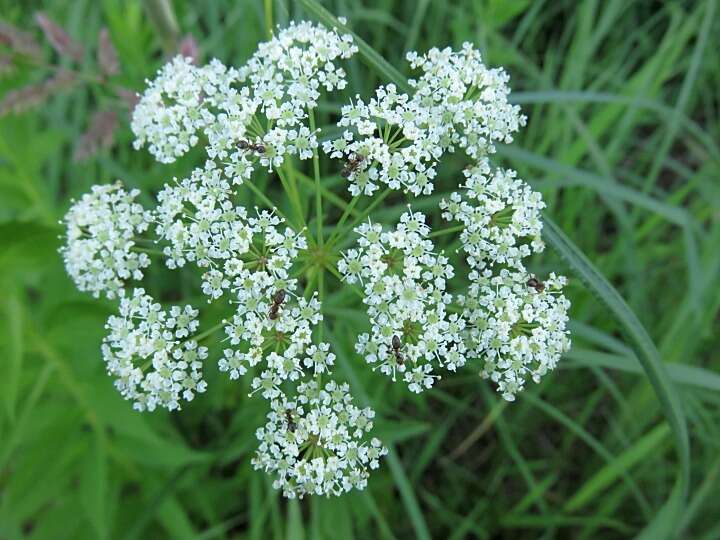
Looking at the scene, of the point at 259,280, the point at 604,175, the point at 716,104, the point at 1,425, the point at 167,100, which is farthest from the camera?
the point at 716,104

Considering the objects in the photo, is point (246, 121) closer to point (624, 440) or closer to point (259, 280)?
point (259, 280)

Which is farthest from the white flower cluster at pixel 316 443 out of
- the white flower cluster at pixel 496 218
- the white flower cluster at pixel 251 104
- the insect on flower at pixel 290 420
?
the white flower cluster at pixel 251 104

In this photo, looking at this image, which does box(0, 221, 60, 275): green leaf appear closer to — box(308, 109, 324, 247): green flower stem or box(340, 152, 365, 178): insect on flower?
box(308, 109, 324, 247): green flower stem

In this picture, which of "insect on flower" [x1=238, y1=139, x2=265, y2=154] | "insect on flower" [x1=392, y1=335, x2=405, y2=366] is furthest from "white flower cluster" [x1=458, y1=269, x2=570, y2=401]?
"insect on flower" [x1=238, y1=139, x2=265, y2=154]

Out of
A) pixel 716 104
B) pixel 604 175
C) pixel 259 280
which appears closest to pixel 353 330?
pixel 259 280

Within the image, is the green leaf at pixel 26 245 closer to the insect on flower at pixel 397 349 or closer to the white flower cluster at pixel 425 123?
the white flower cluster at pixel 425 123

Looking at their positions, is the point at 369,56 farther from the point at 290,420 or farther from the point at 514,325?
the point at 290,420
